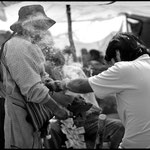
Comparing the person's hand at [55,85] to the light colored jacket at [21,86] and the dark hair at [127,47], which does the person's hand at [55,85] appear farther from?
the dark hair at [127,47]

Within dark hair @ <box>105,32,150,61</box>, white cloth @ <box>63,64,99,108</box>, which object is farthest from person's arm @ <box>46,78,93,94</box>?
white cloth @ <box>63,64,99,108</box>

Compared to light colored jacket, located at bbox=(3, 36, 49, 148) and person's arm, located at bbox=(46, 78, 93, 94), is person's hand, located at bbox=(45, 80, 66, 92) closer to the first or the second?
person's arm, located at bbox=(46, 78, 93, 94)

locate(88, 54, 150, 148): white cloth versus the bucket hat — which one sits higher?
the bucket hat

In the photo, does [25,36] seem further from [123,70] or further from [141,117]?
[141,117]

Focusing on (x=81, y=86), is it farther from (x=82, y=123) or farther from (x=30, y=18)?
(x=82, y=123)

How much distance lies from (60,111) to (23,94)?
13.1 inches

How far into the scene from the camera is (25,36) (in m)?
2.53

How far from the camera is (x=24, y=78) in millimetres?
2336

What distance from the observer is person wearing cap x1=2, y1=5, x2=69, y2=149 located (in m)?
2.34

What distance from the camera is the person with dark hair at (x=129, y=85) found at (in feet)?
7.52

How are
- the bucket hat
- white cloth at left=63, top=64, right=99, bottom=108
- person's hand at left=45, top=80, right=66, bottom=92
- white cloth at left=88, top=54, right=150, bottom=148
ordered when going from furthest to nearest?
1. white cloth at left=63, top=64, right=99, bottom=108
2. person's hand at left=45, top=80, right=66, bottom=92
3. the bucket hat
4. white cloth at left=88, top=54, right=150, bottom=148

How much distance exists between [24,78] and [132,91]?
0.82 meters

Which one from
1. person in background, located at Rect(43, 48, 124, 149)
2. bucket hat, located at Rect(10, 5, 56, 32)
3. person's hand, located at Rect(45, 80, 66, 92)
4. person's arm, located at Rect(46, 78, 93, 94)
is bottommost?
person in background, located at Rect(43, 48, 124, 149)

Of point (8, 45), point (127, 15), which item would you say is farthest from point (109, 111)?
point (127, 15)
